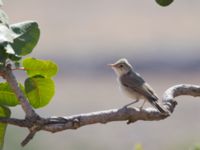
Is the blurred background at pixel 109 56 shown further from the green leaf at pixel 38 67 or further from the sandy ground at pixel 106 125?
the green leaf at pixel 38 67

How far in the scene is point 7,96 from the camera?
3537 mm

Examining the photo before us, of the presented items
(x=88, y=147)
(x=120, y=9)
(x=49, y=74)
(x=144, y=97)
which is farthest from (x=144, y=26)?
(x=49, y=74)

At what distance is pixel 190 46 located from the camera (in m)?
32.2

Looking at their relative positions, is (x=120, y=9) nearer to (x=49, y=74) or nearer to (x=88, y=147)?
(x=88, y=147)

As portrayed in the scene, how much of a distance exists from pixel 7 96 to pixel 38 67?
0.53ft

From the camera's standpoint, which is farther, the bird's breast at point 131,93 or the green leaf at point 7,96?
the bird's breast at point 131,93

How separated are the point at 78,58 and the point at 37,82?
27571 mm

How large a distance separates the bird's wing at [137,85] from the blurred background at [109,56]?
25.0ft

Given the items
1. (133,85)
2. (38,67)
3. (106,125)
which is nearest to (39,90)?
(38,67)

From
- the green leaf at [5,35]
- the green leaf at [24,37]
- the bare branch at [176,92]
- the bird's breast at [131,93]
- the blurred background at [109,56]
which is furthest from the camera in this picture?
the blurred background at [109,56]

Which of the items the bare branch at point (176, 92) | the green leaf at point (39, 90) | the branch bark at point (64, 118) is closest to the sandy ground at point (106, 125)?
the bare branch at point (176, 92)

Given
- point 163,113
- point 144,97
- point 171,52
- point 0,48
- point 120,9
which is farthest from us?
point 120,9

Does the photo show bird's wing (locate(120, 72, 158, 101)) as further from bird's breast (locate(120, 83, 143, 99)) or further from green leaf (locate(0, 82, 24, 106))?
green leaf (locate(0, 82, 24, 106))

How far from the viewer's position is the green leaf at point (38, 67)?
3.50 m
